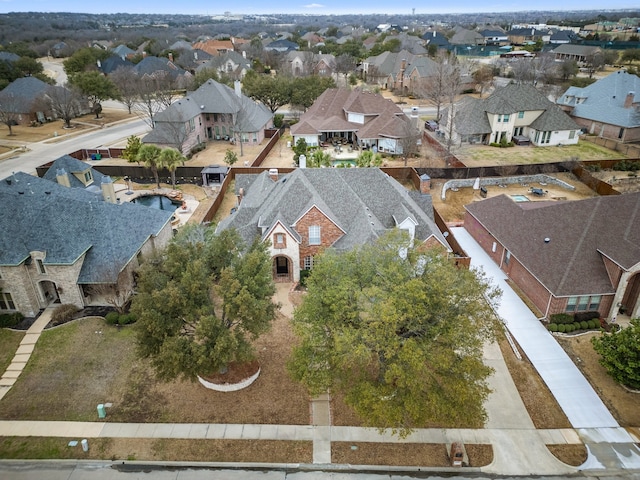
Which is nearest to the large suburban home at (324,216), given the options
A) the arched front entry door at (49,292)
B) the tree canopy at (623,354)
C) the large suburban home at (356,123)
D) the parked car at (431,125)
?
the tree canopy at (623,354)

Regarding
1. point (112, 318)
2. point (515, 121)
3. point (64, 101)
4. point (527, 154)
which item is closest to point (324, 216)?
point (112, 318)

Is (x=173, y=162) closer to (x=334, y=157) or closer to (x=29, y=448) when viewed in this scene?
(x=334, y=157)

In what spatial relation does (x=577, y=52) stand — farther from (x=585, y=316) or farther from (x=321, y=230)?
(x=321, y=230)

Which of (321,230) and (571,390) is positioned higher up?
(321,230)

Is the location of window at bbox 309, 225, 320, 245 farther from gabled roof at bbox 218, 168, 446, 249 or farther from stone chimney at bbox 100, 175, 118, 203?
stone chimney at bbox 100, 175, 118, 203

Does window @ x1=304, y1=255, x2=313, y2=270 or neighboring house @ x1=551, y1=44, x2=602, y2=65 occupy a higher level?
neighboring house @ x1=551, y1=44, x2=602, y2=65

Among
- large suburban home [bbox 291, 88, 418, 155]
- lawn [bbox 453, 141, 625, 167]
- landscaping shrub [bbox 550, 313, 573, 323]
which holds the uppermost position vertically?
large suburban home [bbox 291, 88, 418, 155]

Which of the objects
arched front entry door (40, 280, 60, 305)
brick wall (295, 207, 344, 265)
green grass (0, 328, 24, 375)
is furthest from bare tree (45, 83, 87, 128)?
brick wall (295, 207, 344, 265)

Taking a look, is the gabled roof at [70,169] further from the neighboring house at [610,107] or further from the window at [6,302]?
the neighboring house at [610,107]
